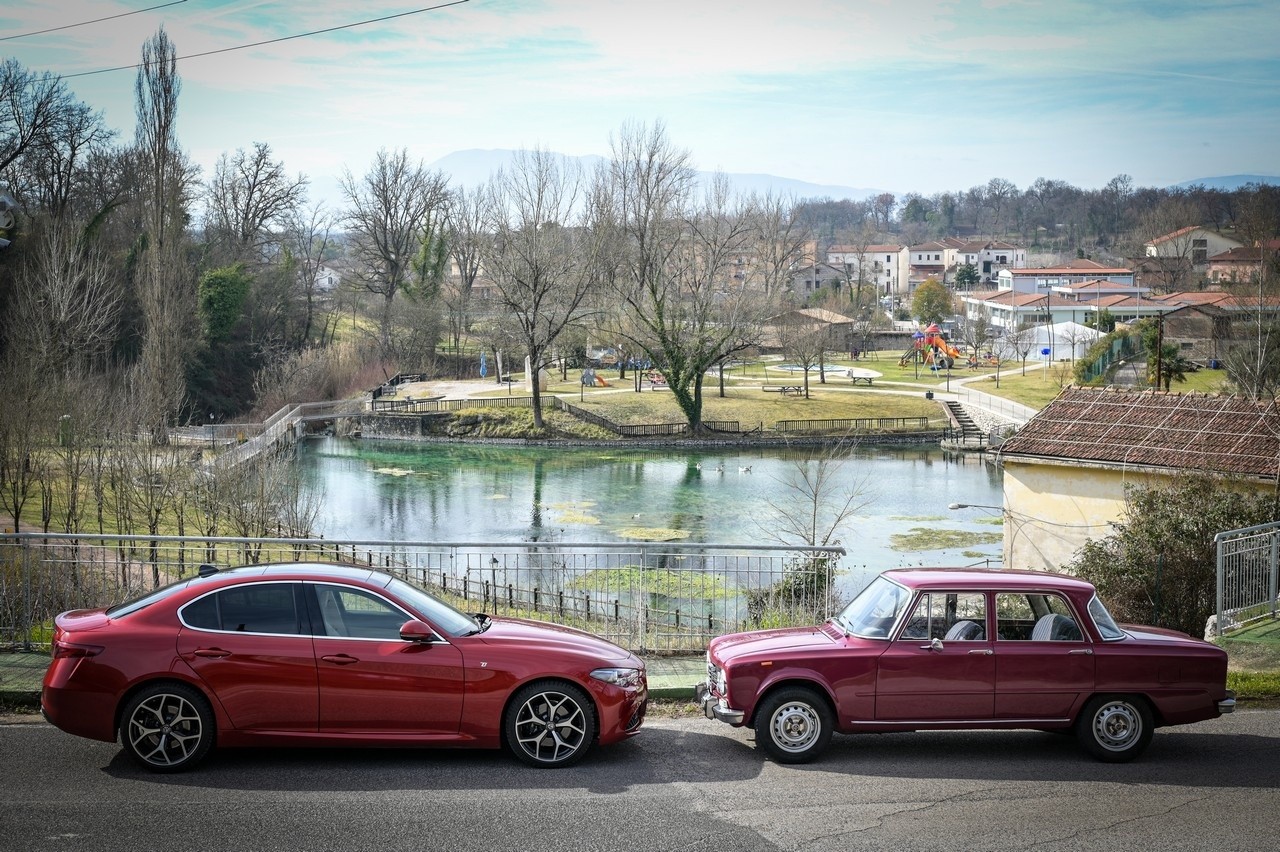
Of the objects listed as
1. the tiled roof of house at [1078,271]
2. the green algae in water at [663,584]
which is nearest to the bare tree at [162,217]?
the green algae in water at [663,584]

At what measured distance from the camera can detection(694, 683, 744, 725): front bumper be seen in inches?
325

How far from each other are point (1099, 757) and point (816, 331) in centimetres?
6661

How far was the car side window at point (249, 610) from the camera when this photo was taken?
7785 millimetres

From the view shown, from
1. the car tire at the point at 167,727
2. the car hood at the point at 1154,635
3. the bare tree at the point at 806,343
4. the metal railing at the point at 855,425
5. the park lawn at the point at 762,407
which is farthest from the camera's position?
the bare tree at the point at 806,343

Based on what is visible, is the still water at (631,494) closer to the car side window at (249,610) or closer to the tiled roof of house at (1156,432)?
the tiled roof of house at (1156,432)

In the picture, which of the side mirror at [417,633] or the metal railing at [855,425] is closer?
the side mirror at [417,633]

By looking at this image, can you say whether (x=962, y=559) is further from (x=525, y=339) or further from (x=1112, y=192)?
(x=1112, y=192)

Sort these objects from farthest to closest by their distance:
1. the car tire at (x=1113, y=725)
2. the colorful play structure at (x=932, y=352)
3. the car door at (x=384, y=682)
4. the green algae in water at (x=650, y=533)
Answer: the colorful play structure at (x=932, y=352) → the green algae in water at (x=650, y=533) → the car tire at (x=1113, y=725) → the car door at (x=384, y=682)

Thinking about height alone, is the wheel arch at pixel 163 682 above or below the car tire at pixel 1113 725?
above

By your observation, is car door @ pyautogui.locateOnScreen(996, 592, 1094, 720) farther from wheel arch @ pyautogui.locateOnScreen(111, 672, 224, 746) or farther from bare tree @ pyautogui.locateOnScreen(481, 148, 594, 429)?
bare tree @ pyautogui.locateOnScreen(481, 148, 594, 429)

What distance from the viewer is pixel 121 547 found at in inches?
462

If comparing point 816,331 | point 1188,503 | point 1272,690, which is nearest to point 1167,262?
point 816,331

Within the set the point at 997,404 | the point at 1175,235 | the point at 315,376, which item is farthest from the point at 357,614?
the point at 1175,235

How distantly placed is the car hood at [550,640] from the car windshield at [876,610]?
5.78 ft
